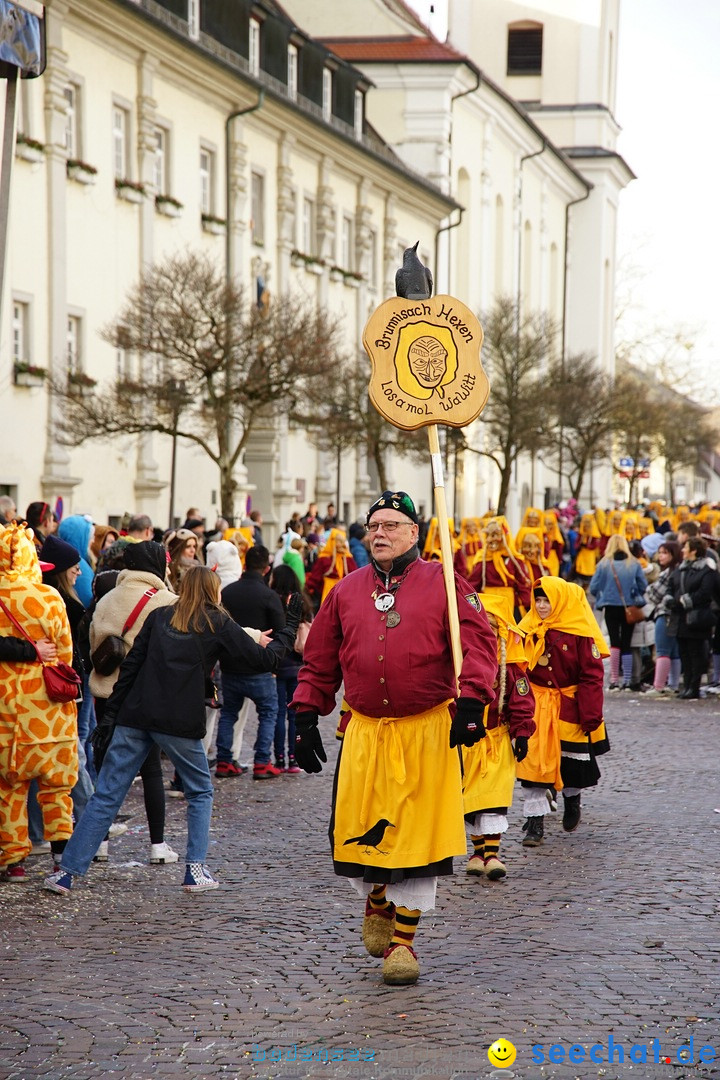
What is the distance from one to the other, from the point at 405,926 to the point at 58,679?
2812 mm

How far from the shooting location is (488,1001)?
6.41 metres

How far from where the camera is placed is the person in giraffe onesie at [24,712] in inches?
345

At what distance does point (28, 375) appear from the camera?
26.0 meters

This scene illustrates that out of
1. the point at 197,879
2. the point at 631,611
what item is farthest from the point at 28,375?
the point at 197,879

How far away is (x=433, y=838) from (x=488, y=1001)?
2.25 ft

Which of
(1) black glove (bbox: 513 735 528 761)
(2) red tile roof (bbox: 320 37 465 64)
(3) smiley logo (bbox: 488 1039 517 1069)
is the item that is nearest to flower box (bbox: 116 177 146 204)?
(2) red tile roof (bbox: 320 37 465 64)

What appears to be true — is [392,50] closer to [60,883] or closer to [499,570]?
[499,570]

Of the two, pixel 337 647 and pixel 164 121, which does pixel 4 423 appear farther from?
pixel 337 647

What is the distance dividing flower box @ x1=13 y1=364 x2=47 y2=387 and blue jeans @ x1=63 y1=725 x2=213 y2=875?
58.3 feet

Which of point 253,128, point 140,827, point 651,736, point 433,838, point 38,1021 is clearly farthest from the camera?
point 253,128

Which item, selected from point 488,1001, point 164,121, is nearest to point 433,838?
point 488,1001

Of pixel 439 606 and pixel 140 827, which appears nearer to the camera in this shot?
pixel 439 606

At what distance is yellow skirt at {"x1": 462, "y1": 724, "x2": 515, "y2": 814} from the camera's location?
356 inches

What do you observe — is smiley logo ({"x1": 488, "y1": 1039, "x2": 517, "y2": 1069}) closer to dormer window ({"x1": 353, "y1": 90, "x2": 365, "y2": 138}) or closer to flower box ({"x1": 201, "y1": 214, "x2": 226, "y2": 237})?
flower box ({"x1": 201, "y1": 214, "x2": 226, "y2": 237})
